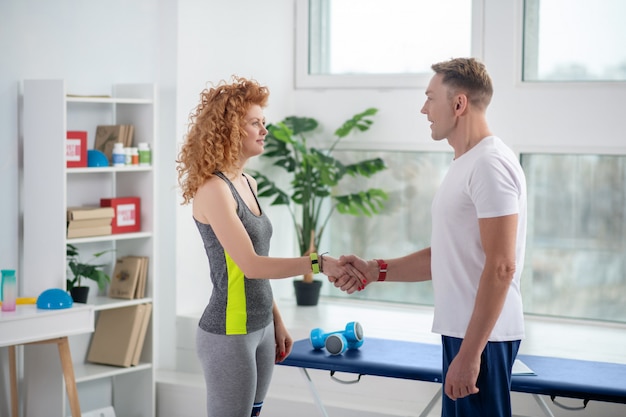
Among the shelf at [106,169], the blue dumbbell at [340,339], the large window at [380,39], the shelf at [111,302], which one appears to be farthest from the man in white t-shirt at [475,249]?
the large window at [380,39]

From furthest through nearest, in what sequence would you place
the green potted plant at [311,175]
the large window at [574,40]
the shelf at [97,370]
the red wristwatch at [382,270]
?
the green potted plant at [311,175], the large window at [574,40], the shelf at [97,370], the red wristwatch at [382,270]

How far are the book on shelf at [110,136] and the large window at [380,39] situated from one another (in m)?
1.42

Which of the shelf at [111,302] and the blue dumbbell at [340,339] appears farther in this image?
the shelf at [111,302]

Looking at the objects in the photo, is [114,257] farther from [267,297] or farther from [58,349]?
[267,297]

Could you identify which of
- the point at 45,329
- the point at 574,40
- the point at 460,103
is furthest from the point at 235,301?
the point at 574,40

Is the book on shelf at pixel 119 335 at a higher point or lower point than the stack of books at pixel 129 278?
lower

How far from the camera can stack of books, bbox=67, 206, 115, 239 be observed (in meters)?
3.78

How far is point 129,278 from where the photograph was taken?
4090mm

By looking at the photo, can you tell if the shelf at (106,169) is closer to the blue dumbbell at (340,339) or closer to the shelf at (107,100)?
the shelf at (107,100)

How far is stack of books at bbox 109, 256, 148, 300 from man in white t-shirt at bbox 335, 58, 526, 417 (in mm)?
2068

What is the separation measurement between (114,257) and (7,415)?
2.90 ft

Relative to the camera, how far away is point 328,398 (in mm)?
4039

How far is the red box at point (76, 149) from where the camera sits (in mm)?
3783

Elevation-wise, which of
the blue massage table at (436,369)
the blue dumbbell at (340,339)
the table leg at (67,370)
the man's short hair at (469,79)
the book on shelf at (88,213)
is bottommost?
the table leg at (67,370)
